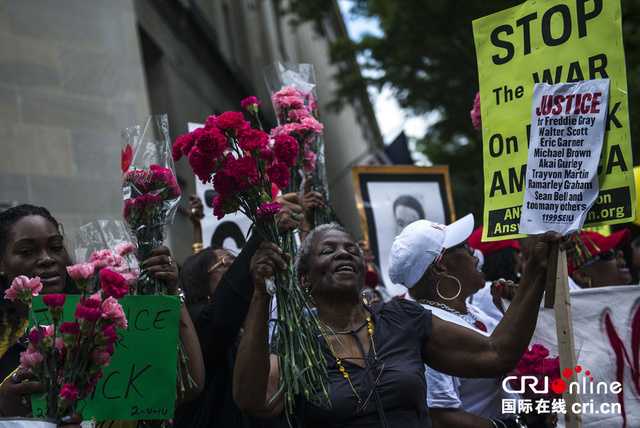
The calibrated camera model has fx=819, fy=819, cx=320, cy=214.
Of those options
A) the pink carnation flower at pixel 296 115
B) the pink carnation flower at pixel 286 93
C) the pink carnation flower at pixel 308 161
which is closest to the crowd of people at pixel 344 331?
the pink carnation flower at pixel 308 161

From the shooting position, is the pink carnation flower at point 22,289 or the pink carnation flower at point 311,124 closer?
the pink carnation flower at point 22,289

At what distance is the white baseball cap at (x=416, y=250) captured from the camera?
4.21 metres

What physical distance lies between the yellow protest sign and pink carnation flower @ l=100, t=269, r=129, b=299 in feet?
5.74

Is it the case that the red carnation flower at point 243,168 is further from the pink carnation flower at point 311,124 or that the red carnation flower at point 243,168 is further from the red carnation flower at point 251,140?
the pink carnation flower at point 311,124

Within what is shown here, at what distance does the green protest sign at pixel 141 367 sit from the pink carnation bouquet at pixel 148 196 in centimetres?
15

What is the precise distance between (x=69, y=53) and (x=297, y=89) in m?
4.70

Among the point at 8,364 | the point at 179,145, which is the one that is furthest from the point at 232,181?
the point at 8,364

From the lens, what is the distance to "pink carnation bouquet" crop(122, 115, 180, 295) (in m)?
3.46

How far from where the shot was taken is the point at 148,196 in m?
3.45

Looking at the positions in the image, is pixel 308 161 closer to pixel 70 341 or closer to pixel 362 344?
pixel 362 344

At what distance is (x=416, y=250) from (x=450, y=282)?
0.92ft

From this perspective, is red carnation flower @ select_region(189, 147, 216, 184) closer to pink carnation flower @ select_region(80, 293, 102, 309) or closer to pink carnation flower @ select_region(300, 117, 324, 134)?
pink carnation flower @ select_region(80, 293, 102, 309)

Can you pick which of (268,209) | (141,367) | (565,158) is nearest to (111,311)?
(141,367)

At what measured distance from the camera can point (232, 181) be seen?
10.4 ft
